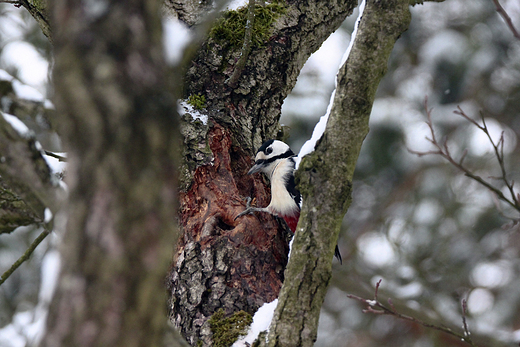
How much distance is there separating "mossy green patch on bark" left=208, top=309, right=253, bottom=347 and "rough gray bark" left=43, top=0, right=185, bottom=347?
3.78ft

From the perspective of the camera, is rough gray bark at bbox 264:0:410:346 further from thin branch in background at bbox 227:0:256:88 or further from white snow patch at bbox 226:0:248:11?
white snow patch at bbox 226:0:248:11

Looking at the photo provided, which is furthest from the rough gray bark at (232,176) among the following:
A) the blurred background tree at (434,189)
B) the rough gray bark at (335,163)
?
the blurred background tree at (434,189)

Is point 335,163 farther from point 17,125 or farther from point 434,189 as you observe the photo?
point 434,189

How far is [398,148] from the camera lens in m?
5.18

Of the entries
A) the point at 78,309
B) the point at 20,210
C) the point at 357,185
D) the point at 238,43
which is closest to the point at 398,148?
the point at 357,185

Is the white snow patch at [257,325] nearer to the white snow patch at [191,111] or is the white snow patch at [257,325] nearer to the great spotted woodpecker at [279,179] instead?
the great spotted woodpecker at [279,179]

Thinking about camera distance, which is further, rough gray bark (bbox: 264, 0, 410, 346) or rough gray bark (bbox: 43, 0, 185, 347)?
rough gray bark (bbox: 264, 0, 410, 346)

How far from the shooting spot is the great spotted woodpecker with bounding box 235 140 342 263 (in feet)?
9.89

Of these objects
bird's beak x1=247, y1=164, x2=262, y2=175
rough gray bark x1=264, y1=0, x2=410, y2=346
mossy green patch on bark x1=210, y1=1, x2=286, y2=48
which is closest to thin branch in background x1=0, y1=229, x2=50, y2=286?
rough gray bark x1=264, y1=0, x2=410, y2=346

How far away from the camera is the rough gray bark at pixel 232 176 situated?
7.37ft

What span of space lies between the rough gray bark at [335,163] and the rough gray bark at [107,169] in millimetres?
801

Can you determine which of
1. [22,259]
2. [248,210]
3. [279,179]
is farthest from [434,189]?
[22,259]

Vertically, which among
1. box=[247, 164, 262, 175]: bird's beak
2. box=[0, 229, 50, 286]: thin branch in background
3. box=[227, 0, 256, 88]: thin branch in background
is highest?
box=[227, 0, 256, 88]: thin branch in background

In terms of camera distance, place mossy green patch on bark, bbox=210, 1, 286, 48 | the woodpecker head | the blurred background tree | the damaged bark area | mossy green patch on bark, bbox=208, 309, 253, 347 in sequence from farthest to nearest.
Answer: the blurred background tree → the woodpecker head → mossy green patch on bark, bbox=210, 1, 286, 48 → the damaged bark area → mossy green patch on bark, bbox=208, 309, 253, 347
